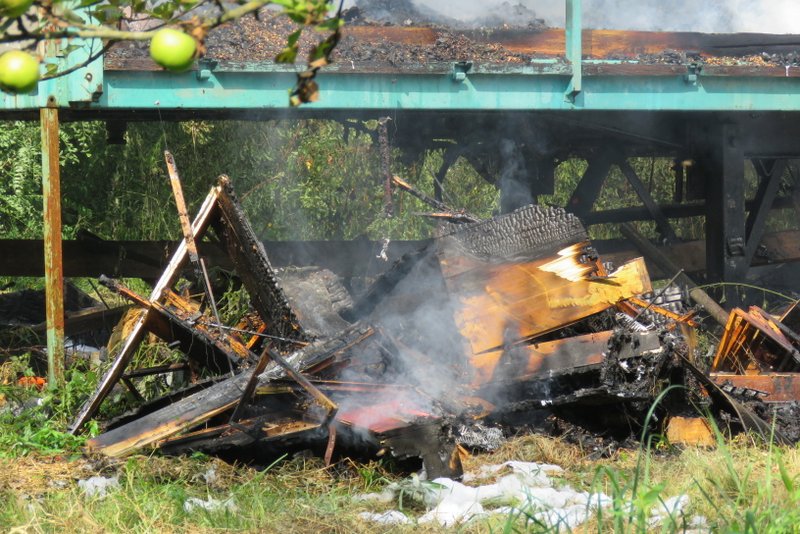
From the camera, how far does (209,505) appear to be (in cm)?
430

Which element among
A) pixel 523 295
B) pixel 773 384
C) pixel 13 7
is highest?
pixel 13 7

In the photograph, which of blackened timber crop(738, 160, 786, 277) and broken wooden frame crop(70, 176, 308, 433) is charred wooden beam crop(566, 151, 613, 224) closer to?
blackened timber crop(738, 160, 786, 277)

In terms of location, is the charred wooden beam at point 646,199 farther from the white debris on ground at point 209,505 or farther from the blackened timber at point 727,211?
the white debris on ground at point 209,505

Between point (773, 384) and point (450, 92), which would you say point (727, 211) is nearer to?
point (773, 384)

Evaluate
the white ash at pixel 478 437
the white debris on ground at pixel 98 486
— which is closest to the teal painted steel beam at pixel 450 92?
the white ash at pixel 478 437

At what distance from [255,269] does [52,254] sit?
→ 1.41 m

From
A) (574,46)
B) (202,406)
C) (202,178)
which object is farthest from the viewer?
(202,178)

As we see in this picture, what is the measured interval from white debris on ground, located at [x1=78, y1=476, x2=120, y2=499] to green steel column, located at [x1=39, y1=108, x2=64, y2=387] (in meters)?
1.49

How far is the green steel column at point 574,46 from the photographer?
6.70 meters

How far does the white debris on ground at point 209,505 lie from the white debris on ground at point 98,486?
432 mm

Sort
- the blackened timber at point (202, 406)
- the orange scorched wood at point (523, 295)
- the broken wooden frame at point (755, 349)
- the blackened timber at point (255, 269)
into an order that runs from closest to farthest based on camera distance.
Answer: the blackened timber at point (202, 406)
the blackened timber at point (255, 269)
the orange scorched wood at point (523, 295)
the broken wooden frame at point (755, 349)

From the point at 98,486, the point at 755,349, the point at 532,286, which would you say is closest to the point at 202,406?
the point at 98,486

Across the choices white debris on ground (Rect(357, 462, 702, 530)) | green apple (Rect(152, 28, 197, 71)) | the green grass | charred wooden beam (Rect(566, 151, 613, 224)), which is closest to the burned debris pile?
the green grass

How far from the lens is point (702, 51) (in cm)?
789
